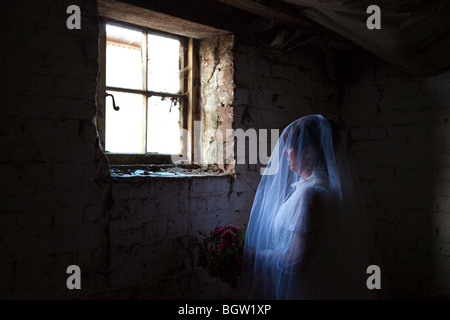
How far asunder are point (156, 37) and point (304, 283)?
1981 mm

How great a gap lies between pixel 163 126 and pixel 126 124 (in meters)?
0.29

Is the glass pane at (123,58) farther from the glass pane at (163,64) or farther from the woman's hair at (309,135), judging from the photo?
the woman's hair at (309,135)

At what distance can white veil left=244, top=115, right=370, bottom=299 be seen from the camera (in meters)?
1.68

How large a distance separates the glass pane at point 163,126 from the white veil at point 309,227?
0.98 metres

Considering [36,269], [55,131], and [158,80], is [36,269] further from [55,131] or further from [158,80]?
[158,80]

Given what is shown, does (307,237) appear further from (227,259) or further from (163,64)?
(163,64)

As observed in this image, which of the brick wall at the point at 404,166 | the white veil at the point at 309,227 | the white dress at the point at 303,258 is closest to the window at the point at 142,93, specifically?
the white veil at the point at 309,227

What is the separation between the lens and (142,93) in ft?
8.20

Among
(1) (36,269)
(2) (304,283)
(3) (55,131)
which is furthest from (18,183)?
(2) (304,283)

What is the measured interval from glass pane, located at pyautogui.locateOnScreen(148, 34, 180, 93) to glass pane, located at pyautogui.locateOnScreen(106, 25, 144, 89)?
8 centimetres

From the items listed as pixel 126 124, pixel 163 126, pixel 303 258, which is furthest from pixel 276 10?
pixel 303 258

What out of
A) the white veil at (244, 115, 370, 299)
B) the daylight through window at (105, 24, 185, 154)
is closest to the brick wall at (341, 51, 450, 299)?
the white veil at (244, 115, 370, 299)

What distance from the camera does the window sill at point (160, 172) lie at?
2.15m

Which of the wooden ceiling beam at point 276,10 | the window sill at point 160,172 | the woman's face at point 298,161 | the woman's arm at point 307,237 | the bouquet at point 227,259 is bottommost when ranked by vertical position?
the bouquet at point 227,259
